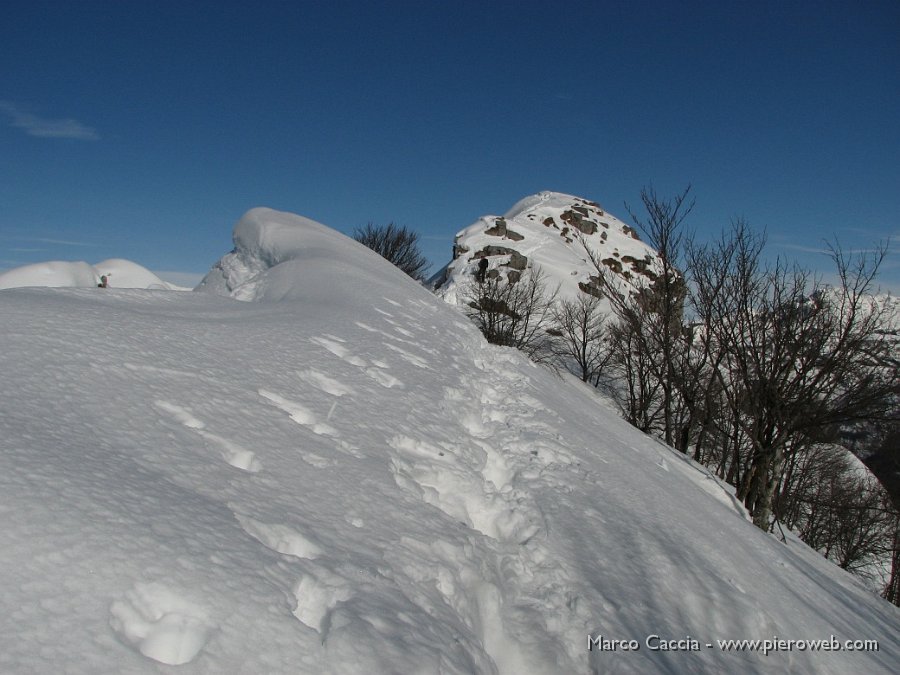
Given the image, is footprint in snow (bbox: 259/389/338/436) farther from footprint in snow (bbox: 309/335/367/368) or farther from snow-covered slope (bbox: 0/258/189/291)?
snow-covered slope (bbox: 0/258/189/291)

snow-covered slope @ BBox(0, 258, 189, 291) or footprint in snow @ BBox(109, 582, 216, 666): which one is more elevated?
footprint in snow @ BBox(109, 582, 216, 666)

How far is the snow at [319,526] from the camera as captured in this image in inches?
45.1

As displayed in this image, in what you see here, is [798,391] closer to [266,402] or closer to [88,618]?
[266,402]

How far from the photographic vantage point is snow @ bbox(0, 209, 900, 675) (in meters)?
1.15

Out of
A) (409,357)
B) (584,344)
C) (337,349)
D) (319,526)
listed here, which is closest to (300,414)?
(319,526)

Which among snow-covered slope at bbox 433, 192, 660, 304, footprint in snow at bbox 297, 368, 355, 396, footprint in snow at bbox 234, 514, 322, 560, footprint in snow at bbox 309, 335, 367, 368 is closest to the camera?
footprint in snow at bbox 234, 514, 322, 560

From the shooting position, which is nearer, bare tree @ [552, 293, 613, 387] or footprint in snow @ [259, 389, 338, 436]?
→ footprint in snow @ [259, 389, 338, 436]

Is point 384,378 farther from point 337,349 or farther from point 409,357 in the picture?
point 409,357

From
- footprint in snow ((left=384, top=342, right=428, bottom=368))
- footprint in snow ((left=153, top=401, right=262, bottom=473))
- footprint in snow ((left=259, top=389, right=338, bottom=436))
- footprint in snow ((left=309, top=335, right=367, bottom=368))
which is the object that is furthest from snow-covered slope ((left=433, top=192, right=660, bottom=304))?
footprint in snow ((left=153, top=401, right=262, bottom=473))

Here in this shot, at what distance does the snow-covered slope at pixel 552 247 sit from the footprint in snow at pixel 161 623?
25208mm

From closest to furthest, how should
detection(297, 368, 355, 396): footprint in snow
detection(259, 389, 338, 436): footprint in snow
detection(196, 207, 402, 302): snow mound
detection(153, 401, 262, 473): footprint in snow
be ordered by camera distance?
detection(153, 401, 262, 473): footprint in snow < detection(259, 389, 338, 436): footprint in snow < detection(297, 368, 355, 396): footprint in snow < detection(196, 207, 402, 302): snow mound

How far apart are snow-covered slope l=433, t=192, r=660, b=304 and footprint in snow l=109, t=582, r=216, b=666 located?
2521 cm

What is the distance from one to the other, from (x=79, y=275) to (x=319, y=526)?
49.9 ft

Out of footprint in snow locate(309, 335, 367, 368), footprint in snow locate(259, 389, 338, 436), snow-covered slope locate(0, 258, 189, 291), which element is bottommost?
snow-covered slope locate(0, 258, 189, 291)
